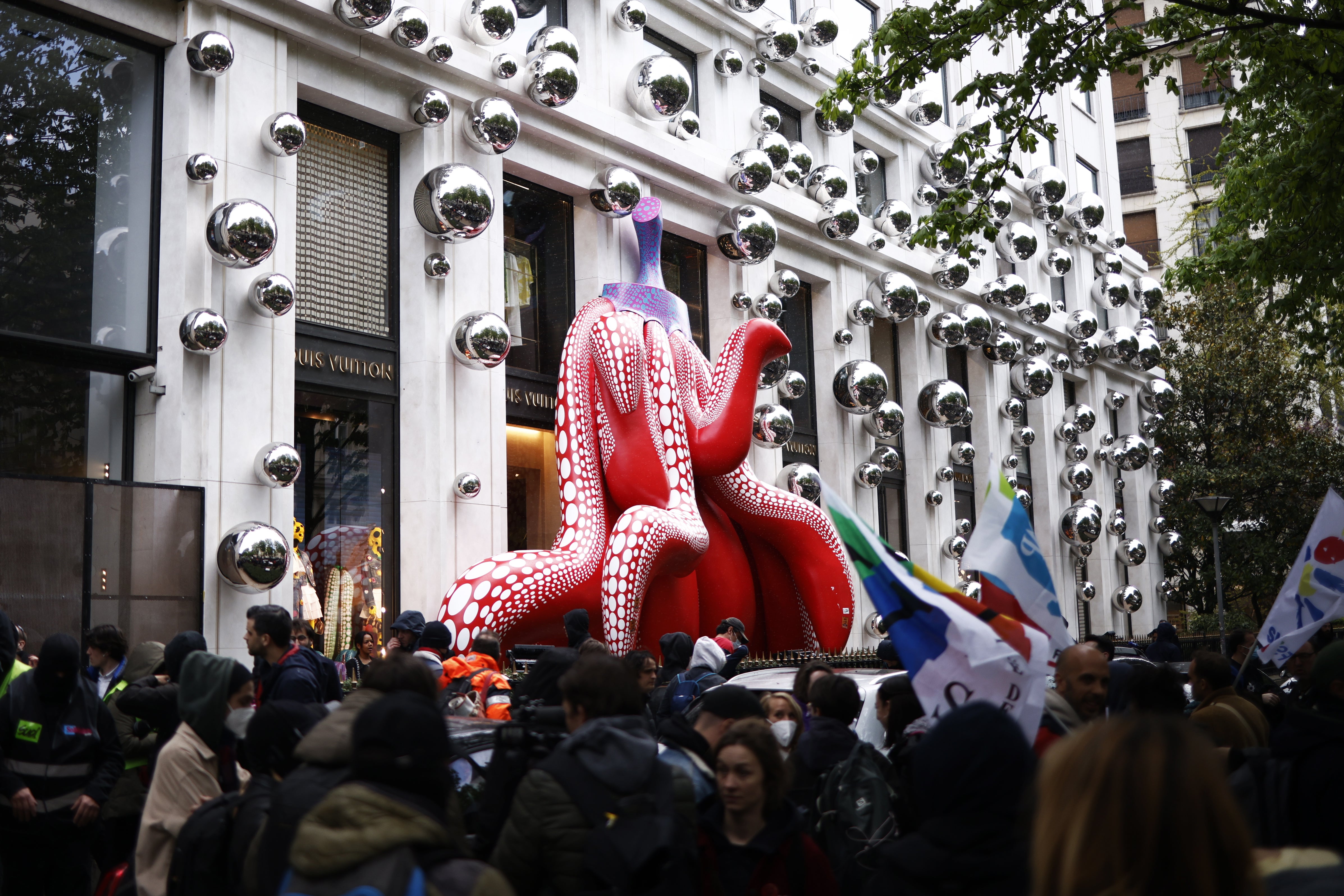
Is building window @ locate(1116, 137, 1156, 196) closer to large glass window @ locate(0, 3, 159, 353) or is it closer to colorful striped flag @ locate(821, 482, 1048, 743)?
large glass window @ locate(0, 3, 159, 353)

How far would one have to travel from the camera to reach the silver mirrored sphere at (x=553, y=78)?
1509 cm

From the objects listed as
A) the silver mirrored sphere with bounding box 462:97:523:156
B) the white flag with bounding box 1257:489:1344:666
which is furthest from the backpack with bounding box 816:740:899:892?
the silver mirrored sphere with bounding box 462:97:523:156

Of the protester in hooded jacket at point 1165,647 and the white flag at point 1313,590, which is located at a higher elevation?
the white flag at point 1313,590

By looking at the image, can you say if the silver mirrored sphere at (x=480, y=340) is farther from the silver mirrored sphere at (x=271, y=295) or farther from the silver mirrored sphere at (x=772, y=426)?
the silver mirrored sphere at (x=772, y=426)

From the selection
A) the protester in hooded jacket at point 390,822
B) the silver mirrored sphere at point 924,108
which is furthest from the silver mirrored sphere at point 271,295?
the silver mirrored sphere at point 924,108

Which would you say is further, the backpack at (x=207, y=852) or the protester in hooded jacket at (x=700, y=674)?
the protester in hooded jacket at (x=700, y=674)

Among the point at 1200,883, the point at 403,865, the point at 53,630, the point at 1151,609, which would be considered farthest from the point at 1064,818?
the point at 1151,609

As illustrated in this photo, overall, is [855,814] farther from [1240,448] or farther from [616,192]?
[1240,448]

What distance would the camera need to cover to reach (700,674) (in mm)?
8414

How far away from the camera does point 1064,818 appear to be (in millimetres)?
2223

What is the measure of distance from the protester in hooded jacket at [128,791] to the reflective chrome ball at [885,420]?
52.4 ft

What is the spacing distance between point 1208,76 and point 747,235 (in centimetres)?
728

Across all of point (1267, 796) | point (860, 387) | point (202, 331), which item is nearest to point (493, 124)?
point (202, 331)

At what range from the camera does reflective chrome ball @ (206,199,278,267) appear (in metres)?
11.9
